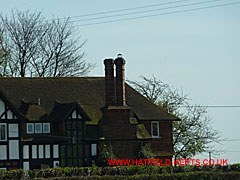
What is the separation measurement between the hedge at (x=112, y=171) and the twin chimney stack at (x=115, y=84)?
5.65 metres

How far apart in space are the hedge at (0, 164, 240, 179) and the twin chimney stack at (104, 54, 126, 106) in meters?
5.65

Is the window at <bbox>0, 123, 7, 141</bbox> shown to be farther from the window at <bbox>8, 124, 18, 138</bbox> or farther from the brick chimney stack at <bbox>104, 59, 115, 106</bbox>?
the brick chimney stack at <bbox>104, 59, 115, 106</bbox>

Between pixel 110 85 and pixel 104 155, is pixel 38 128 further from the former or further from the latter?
pixel 110 85

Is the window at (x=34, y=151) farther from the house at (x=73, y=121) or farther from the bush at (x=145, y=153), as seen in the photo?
the bush at (x=145, y=153)

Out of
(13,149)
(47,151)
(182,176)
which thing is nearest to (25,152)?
(13,149)

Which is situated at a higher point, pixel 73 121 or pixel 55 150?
pixel 73 121

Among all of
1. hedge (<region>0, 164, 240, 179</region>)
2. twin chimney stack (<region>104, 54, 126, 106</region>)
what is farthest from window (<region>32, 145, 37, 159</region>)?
twin chimney stack (<region>104, 54, 126, 106</region>)

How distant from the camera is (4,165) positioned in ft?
123

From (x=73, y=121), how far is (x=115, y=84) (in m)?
Result: 4.24

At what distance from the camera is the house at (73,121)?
37.8m

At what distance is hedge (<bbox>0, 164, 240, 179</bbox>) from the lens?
34531mm

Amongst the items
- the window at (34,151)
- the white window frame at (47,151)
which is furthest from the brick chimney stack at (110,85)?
the window at (34,151)

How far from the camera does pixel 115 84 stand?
136 ft

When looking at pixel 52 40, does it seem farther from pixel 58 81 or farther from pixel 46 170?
pixel 46 170
